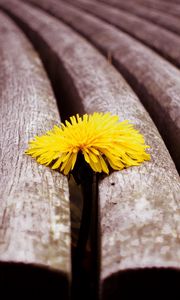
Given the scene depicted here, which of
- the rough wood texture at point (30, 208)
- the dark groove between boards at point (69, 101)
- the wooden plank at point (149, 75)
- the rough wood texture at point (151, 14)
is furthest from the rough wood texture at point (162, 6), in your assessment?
the rough wood texture at point (30, 208)

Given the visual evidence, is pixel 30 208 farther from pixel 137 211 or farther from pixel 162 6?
pixel 162 6

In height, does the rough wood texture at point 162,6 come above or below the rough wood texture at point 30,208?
above

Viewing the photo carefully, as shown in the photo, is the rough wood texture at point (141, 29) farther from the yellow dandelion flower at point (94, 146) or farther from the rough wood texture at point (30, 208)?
the yellow dandelion flower at point (94, 146)

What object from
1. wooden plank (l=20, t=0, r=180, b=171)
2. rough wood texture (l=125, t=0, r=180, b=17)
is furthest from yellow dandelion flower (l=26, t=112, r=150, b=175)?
rough wood texture (l=125, t=0, r=180, b=17)

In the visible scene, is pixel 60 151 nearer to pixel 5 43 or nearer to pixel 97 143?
pixel 97 143

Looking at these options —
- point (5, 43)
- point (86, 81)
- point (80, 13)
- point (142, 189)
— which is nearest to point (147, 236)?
point (142, 189)

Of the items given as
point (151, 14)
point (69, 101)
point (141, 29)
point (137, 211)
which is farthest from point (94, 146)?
point (151, 14)
